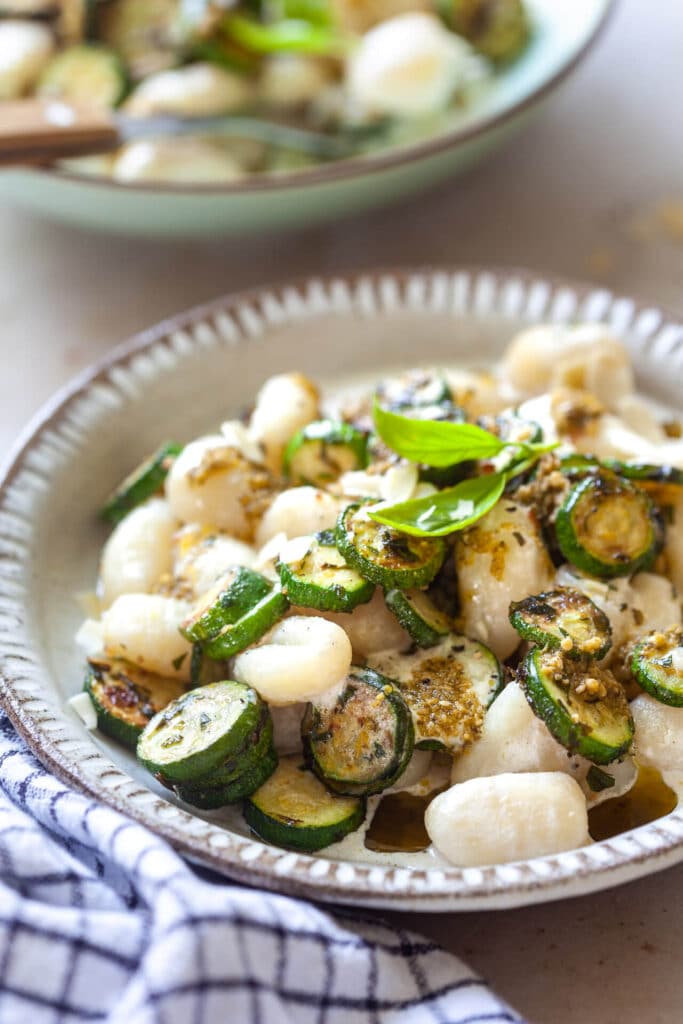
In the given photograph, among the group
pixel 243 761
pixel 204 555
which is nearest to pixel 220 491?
pixel 204 555

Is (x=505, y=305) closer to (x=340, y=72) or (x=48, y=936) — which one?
(x=340, y=72)

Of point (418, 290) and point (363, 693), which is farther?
point (418, 290)

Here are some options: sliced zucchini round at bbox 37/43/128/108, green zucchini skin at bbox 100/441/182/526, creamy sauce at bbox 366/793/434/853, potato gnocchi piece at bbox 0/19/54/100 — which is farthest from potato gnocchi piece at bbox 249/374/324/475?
potato gnocchi piece at bbox 0/19/54/100

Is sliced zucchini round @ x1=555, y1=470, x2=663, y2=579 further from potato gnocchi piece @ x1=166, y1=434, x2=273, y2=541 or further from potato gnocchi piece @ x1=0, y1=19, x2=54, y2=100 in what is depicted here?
potato gnocchi piece @ x1=0, y1=19, x2=54, y2=100

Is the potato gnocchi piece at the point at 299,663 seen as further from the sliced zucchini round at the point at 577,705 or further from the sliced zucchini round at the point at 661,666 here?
the sliced zucchini round at the point at 661,666

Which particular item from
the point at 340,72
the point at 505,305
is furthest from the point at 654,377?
the point at 340,72
